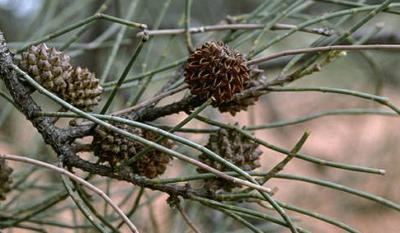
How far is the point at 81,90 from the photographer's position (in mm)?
631

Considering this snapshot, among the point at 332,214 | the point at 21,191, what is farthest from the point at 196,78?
the point at 332,214

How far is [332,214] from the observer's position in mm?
2463

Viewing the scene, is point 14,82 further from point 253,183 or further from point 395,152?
point 395,152

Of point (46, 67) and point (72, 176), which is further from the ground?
point (46, 67)

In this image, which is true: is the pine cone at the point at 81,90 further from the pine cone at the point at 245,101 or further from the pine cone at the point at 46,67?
the pine cone at the point at 245,101

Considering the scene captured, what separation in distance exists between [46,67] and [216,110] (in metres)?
0.82

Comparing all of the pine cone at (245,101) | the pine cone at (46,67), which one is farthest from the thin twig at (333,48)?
the pine cone at (46,67)

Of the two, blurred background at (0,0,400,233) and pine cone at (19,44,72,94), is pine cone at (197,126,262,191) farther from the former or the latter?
blurred background at (0,0,400,233)

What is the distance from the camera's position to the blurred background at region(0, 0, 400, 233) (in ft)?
3.70

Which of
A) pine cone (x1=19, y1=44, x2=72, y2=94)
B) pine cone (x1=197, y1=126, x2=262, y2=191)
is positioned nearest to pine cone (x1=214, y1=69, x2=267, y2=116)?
pine cone (x1=197, y1=126, x2=262, y2=191)

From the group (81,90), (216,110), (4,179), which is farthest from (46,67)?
(216,110)

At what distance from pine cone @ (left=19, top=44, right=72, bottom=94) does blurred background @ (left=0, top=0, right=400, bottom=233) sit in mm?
313

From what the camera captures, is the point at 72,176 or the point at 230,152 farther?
the point at 230,152

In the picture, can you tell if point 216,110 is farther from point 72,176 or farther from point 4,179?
point 72,176
